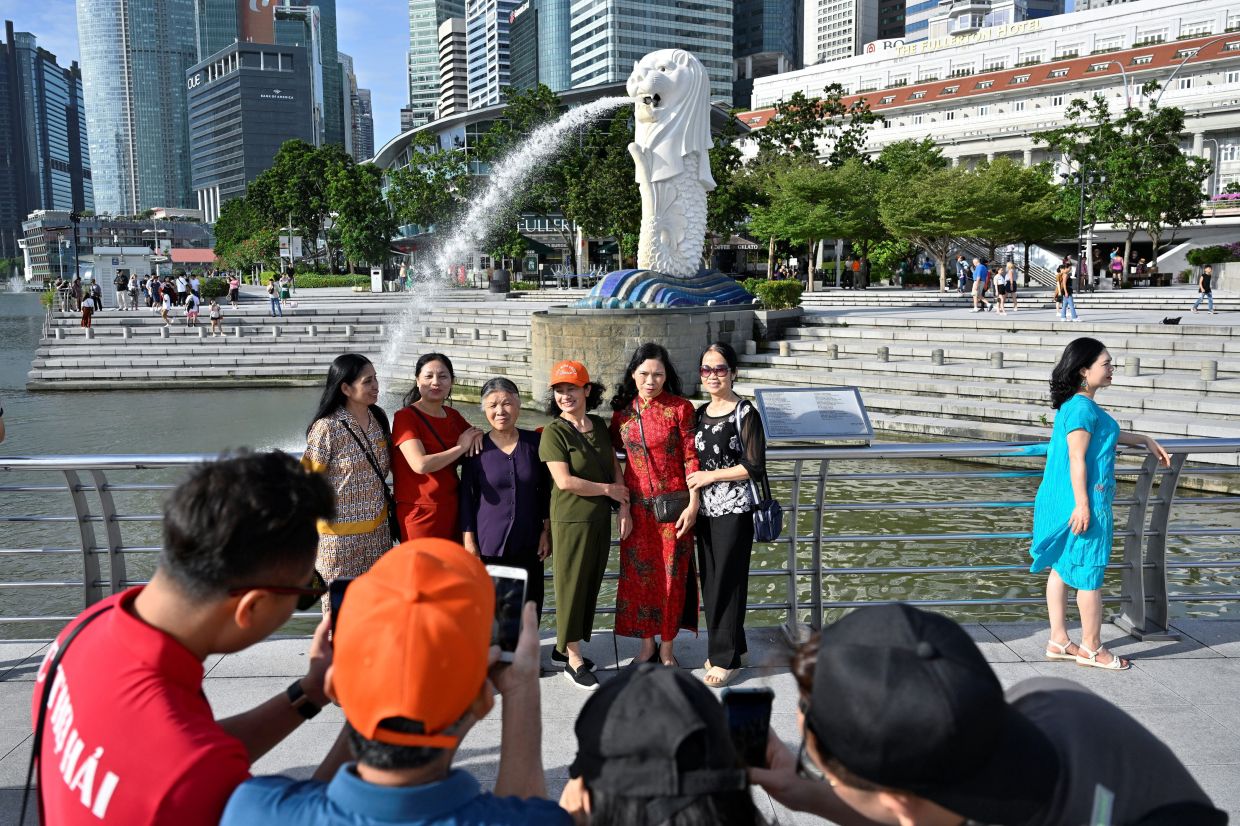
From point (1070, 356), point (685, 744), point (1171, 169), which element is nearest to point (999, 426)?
point (1070, 356)

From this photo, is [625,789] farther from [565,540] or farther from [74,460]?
[74,460]

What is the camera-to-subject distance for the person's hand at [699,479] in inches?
160

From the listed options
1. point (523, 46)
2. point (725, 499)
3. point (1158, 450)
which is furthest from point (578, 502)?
point (523, 46)

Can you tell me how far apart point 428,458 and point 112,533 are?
5.76 ft

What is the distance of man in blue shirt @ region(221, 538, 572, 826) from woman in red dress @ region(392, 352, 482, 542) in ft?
8.35

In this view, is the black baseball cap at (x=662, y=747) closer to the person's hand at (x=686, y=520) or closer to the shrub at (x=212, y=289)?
the person's hand at (x=686, y=520)

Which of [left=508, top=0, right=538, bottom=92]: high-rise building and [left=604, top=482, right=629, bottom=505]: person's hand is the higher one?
[left=508, top=0, right=538, bottom=92]: high-rise building

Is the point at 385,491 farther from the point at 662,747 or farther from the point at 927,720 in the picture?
the point at 927,720

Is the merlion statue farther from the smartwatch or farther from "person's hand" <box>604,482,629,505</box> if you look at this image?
the smartwatch

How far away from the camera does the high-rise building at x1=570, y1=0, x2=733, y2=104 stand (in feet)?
343

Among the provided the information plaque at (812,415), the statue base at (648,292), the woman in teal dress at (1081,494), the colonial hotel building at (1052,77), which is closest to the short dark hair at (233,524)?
the information plaque at (812,415)

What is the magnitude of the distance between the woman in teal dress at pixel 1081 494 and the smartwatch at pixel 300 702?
3451 mm

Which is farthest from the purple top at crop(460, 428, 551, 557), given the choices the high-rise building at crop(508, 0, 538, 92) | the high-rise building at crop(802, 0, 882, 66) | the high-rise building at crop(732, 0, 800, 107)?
the high-rise building at crop(802, 0, 882, 66)

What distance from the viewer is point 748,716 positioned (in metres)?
1.76
